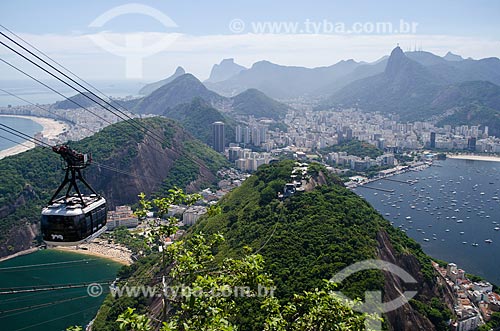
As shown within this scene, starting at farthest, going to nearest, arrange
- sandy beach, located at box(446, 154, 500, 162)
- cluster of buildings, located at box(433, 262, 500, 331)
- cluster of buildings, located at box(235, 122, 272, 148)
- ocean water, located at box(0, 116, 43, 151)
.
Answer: ocean water, located at box(0, 116, 43, 151) → cluster of buildings, located at box(235, 122, 272, 148) → sandy beach, located at box(446, 154, 500, 162) → cluster of buildings, located at box(433, 262, 500, 331)

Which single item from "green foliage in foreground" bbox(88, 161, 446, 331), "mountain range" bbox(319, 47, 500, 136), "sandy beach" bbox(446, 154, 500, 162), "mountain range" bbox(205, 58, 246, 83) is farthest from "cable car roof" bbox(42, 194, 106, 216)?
"mountain range" bbox(205, 58, 246, 83)

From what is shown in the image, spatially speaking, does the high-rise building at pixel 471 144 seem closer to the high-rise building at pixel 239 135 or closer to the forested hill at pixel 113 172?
the high-rise building at pixel 239 135

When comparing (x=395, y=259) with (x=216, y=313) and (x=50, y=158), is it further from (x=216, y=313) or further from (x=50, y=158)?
(x=50, y=158)

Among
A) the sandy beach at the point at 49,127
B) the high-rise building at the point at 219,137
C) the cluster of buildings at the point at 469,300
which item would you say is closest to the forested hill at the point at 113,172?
the high-rise building at the point at 219,137

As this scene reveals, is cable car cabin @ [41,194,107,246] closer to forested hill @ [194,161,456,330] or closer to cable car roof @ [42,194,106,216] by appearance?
cable car roof @ [42,194,106,216]

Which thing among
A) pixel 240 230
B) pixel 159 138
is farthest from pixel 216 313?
pixel 159 138

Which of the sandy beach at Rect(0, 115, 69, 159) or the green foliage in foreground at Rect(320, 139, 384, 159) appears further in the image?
the sandy beach at Rect(0, 115, 69, 159)
